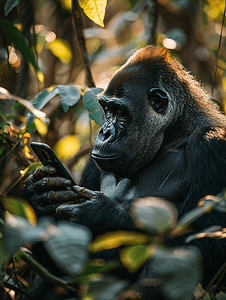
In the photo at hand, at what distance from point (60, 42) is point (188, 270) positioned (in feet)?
14.7

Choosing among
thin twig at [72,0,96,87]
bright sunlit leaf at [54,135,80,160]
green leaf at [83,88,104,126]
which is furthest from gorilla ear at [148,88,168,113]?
bright sunlit leaf at [54,135,80,160]

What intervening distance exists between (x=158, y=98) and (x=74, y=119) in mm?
3218

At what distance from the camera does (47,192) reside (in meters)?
1.74

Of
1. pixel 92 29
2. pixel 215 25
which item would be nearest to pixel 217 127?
pixel 92 29

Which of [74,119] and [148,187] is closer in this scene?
[148,187]

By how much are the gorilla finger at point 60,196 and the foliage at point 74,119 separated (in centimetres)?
25

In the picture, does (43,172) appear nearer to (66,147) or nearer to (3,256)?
(3,256)

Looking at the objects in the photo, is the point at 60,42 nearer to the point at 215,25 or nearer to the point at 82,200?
the point at 215,25

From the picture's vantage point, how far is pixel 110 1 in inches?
228

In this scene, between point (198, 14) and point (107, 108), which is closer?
point (107, 108)

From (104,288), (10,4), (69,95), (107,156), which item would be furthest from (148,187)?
(10,4)

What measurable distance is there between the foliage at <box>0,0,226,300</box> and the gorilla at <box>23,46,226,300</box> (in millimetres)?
197

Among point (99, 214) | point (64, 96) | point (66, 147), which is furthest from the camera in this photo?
point (66, 147)

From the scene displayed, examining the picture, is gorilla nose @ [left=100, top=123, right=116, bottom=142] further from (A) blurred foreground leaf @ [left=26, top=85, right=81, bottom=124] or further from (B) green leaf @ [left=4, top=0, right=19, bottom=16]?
(B) green leaf @ [left=4, top=0, right=19, bottom=16]
